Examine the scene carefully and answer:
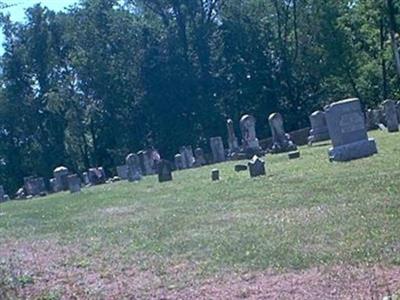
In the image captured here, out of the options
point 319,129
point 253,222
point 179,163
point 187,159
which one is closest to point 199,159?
point 187,159

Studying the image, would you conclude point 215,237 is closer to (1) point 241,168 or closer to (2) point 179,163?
(1) point 241,168

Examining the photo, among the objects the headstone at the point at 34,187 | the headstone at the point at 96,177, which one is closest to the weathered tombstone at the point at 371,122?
the headstone at the point at 96,177

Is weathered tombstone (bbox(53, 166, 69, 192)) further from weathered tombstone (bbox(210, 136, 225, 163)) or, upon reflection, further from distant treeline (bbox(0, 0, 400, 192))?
distant treeline (bbox(0, 0, 400, 192))

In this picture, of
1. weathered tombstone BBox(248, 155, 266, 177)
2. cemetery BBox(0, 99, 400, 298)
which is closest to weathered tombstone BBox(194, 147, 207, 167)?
cemetery BBox(0, 99, 400, 298)

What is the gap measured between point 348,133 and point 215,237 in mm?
10835

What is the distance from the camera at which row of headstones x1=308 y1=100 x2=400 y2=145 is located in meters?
34.2

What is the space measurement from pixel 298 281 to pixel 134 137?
53.5 meters

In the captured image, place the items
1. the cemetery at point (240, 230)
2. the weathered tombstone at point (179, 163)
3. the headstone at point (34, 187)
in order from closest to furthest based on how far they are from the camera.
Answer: the cemetery at point (240, 230), the weathered tombstone at point (179, 163), the headstone at point (34, 187)

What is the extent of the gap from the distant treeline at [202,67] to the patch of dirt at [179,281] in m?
44.6

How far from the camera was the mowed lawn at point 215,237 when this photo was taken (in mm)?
9680

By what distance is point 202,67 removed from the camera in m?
A: 60.0

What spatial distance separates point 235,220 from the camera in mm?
14188

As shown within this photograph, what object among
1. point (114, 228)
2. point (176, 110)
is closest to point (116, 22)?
point (176, 110)

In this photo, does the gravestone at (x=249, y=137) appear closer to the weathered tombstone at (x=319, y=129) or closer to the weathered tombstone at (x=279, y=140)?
the weathered tombstone at (x=279, y=140)
